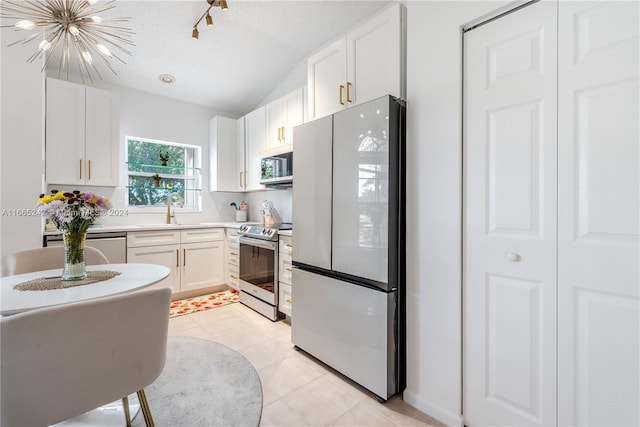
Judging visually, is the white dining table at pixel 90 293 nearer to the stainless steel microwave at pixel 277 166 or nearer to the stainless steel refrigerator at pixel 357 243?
the stainless steel refrigerator at pixel 357 243

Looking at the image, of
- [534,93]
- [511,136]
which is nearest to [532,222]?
[511,136]

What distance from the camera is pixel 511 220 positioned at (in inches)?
53.4

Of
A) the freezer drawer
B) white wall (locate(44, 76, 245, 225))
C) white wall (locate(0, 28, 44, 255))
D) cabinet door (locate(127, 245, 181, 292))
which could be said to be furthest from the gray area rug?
white wall (locate(44, 76, 245, 225))

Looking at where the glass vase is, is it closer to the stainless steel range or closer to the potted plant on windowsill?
the stainless steel range

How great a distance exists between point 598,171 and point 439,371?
4.00 ft

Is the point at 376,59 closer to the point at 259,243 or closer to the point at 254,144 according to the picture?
the point at 259,243

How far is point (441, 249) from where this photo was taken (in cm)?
157

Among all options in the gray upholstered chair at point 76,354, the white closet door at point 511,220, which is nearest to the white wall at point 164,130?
the gray upholstered chair at point 76,354

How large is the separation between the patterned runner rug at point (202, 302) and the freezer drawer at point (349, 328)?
150 cm

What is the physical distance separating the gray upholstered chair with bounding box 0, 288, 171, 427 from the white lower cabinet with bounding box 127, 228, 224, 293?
2364mm

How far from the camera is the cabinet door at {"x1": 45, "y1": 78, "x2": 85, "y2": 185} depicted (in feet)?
9.29

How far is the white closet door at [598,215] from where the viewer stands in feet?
3.51

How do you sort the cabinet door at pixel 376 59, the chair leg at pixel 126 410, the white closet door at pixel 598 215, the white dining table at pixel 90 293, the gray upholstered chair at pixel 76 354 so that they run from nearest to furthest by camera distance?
1. the gray upholstered chair at pixel 76 354
2. the white closet door at pixel 598 215
3. the white dining table at pixel 90 293
4. the chair leg at pixel 126 410
5. the cabinet door at pixel 376 59

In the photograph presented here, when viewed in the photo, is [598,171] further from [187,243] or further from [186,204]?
[186,204]
